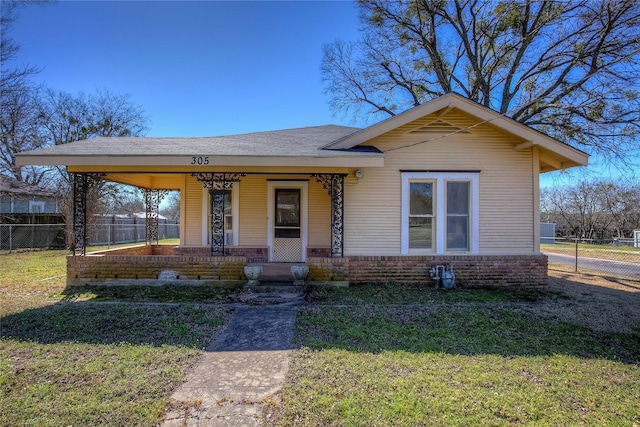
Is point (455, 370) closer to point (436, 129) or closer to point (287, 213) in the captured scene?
point (436, 129)

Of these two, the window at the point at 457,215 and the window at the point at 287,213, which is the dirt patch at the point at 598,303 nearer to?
the window at the point at 457,215

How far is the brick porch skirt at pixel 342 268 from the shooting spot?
757 cm

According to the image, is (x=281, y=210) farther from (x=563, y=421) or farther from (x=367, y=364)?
(x=563, y=421)

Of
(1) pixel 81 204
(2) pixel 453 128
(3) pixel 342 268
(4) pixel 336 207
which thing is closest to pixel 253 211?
(4) pixel 336 207

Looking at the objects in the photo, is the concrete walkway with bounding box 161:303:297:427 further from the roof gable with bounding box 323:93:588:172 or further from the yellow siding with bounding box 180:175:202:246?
the yellow siding with bounding box 180:175:202:246

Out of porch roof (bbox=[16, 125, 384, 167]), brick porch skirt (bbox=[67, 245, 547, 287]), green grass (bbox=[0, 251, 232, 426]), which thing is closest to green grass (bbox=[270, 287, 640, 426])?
green grass (bbox=[0, 251, 232, 426])

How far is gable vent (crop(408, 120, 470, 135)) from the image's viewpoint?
8055 mm

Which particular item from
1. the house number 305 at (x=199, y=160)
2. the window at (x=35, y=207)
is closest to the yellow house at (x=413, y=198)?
the house number 305 at (x=199, y=160)

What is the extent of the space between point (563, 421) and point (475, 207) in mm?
5970

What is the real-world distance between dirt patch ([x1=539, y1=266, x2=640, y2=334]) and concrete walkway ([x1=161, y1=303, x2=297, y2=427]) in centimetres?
502

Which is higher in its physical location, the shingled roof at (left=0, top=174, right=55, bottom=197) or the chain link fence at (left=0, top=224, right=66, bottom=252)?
the shingled roof at (left=0, top=174, right=55, bottom=197)

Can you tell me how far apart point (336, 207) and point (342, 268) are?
1.47 m

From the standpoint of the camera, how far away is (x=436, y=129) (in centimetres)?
808

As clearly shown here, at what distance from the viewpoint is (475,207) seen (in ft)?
26.4
